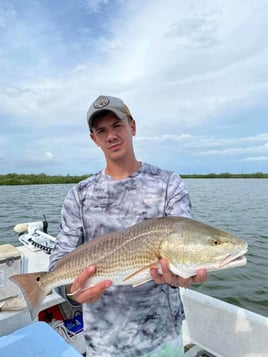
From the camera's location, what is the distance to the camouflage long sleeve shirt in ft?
7.73

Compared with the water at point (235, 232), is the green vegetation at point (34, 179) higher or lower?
higher

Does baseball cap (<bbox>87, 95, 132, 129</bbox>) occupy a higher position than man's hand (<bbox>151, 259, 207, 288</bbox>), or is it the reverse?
baseball cap (<bbox>87, 95, 132, 129</bbox>)

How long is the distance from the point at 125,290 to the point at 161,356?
559 mm

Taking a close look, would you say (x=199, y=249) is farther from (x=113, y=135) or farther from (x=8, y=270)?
(x=8, y=270)

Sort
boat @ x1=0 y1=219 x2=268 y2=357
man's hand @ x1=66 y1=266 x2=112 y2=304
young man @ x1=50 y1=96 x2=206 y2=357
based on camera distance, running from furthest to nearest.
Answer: boat @ x1=0 y1=219 x2=268 y2=357, young man @ x1=50 y1=96 x2=206 y2=357, man's hand @ x1=66 y1=266 x2=112 y2=304

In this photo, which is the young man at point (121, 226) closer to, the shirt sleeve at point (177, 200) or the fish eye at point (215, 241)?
the shirt sleeve at point (177, 200)

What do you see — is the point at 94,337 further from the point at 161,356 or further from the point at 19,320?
the point at 19,320

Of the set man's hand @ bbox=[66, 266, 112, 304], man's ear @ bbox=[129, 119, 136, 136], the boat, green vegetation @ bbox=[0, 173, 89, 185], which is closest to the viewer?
man's hand @ bbox=[66, 266, 112, 304]

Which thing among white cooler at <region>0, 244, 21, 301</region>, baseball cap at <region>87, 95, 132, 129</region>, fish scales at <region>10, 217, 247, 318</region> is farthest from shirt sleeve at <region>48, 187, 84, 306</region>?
Answer: white cooler at <region>0, 244, 21, 301</region>

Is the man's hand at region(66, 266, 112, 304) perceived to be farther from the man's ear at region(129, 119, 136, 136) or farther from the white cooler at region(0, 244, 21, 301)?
the white cooler at region(0, 244, 21, 301)

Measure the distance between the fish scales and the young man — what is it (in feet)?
0.28

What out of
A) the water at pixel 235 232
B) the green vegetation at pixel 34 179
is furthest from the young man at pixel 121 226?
the green vegetation at pixel 34 179

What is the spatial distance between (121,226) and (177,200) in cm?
49

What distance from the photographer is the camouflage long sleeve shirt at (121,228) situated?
2.36 m
